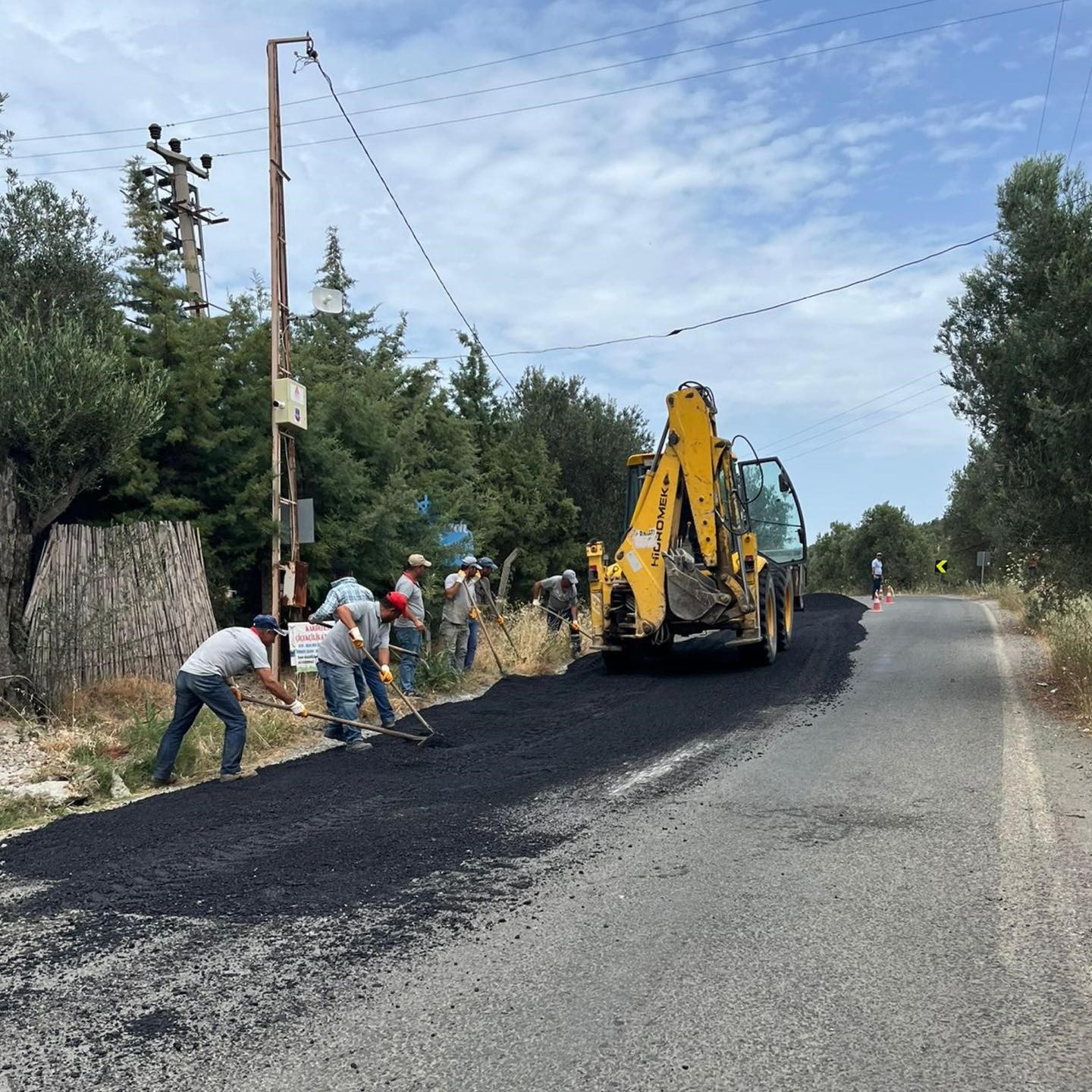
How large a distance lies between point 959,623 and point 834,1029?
67.1 ft

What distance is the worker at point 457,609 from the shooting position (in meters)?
13.3

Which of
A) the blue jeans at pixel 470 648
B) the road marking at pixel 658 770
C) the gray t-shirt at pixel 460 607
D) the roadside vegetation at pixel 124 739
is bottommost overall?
the road marking at pixel 658 770

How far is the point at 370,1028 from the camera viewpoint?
3.47 m

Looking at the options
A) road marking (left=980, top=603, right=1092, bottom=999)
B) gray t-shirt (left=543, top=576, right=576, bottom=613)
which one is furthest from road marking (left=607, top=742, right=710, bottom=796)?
gray t-shirt (left=543, top=576, right=576, bottom=613)

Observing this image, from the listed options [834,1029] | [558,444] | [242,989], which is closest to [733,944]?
[834,1029]

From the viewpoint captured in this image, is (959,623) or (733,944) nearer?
(733,944)

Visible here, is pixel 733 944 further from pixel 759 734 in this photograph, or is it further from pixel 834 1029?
pixel 759 734

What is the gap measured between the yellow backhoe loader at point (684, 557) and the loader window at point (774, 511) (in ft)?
4.72

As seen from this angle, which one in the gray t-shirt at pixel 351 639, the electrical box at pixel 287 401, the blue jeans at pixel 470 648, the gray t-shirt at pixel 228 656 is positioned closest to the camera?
the gray t-shirt at pixel 228 656

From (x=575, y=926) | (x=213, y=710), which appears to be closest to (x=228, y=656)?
(x=213, y=710)

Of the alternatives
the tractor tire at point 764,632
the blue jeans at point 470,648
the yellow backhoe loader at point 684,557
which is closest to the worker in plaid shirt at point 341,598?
the blue jeans at point 470,648

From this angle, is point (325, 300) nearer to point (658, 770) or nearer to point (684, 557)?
point (684, 557)

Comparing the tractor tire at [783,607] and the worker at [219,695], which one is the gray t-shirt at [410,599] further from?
the tractor tire at [783,607]

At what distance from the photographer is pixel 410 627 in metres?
12.0
